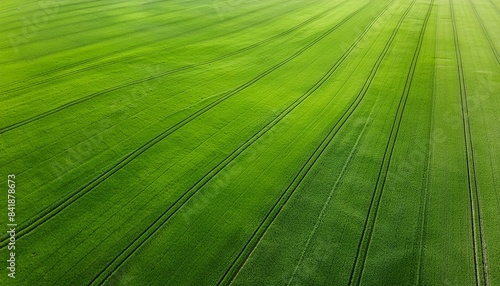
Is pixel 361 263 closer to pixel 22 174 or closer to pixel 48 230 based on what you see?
pixel 48 230

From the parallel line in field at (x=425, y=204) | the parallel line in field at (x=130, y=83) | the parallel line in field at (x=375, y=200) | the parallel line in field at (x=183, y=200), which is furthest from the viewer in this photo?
the parallel line in field at (x=130, y=83)

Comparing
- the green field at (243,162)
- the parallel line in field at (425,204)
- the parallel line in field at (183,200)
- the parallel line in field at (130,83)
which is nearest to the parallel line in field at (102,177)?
the green field at (243,162)

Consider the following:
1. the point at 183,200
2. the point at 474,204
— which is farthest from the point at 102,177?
the point at 474,204

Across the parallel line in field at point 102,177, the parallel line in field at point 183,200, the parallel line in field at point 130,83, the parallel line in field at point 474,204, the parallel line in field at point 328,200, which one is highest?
the parallel line in field at point 130,83

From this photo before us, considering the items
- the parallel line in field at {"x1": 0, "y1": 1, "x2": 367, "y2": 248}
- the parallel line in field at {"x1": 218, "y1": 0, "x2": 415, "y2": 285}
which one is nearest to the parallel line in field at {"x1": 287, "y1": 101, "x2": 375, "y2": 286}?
the parallel line in field at {"x1": 218, "y1": 0, "x2": 415, "y2": 285}

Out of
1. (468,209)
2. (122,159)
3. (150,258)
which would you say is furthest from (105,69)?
(468,209)

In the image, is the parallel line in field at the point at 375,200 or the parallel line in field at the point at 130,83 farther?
the parallel line in field at the point at 130,83

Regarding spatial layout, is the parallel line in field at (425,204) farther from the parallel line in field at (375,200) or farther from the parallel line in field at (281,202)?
the parallel line in field at (281,202)

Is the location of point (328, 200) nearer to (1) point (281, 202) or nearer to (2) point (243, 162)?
(1) point (281, 202)
